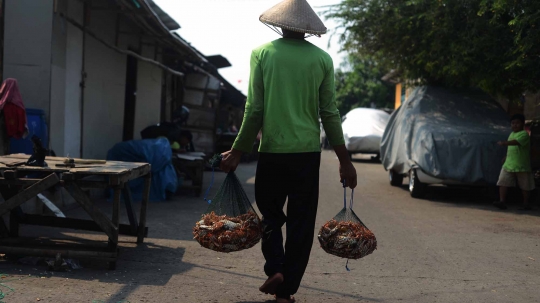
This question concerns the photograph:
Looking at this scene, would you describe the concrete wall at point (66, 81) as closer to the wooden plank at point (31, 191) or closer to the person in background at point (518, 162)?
the wooden plank at point (31, 191)

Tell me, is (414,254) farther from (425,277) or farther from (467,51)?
(467,51)

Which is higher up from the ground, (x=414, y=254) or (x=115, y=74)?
(x=115, y=74)

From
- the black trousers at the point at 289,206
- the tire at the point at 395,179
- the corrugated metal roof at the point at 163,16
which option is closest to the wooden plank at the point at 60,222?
the black trousers at the point at 289,206

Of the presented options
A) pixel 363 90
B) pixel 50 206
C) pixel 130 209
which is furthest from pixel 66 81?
pixel 363 90

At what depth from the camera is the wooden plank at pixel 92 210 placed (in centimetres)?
592

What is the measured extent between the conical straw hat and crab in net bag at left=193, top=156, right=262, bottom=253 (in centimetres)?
Result: 106

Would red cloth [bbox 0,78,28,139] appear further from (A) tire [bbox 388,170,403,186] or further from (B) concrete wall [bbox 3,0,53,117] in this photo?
(A) tire [bbox 388,170,403,186]

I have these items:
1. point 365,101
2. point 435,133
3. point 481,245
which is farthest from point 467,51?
point 365,101

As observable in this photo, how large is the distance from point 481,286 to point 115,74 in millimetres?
8996

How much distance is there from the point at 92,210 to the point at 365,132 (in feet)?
66.6

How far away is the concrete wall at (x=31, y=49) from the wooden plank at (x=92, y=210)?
379 cm

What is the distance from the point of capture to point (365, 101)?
170 ft

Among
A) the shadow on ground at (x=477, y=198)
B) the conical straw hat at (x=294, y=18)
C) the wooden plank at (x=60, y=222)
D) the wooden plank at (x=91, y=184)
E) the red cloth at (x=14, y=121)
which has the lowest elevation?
the shadow on ground at (x=477, y=198)

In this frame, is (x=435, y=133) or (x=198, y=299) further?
(x=435, y=133)
